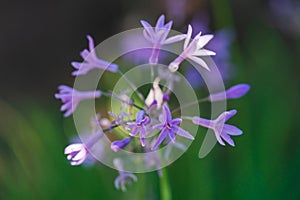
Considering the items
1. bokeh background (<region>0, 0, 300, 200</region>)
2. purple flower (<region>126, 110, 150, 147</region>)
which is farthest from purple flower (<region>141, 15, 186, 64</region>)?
bokeh background (<region>0, 0, 300, 200</region>)

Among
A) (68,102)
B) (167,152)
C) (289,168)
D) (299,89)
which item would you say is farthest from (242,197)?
(299,89)

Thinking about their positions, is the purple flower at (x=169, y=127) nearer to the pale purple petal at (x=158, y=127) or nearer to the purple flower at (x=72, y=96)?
the pale purple petal at (x=158, y=127)

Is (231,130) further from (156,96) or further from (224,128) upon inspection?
(156,96)

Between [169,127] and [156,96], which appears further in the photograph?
[156,96]

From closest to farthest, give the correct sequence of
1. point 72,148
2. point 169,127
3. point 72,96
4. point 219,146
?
1. point 169,127
2. point 72,148
3. point 72,96
4. point 219,146

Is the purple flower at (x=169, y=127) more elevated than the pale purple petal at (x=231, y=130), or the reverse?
the purple flower at (x=169, y=127)

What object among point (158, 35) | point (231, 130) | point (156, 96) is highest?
point (158, 35)

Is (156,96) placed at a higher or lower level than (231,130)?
higher

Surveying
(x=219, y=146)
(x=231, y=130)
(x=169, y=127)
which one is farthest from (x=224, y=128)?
(x=219, y=146)

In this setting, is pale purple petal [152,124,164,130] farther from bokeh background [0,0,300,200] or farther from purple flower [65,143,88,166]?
bokeh background [0,0,300,200]

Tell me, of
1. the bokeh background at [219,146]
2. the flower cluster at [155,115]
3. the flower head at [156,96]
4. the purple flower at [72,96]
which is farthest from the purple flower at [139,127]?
the bokeh background at [219,146]

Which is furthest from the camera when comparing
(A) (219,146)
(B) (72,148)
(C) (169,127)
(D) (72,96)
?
(A) (219,146)

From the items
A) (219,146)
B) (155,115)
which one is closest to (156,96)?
(155,115)
